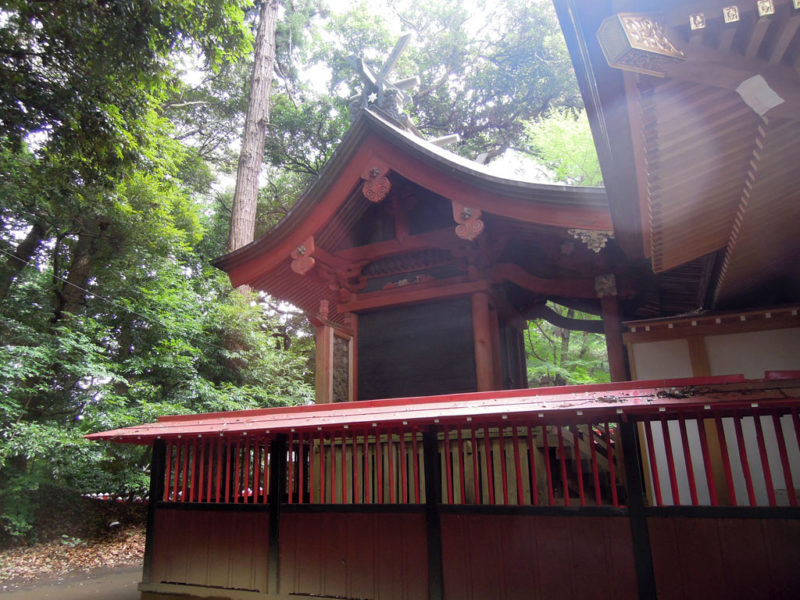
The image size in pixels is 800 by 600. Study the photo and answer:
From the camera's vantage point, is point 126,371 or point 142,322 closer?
point 126,371

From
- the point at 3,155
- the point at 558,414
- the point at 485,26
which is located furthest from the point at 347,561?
the point at 485,26

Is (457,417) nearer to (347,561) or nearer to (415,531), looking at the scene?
(415,531)

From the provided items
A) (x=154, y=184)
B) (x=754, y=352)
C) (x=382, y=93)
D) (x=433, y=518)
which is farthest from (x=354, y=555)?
(x=154, y=184)

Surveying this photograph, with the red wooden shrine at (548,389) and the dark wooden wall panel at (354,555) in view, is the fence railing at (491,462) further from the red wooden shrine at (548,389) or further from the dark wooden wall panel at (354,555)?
the dark wooden wall panel at (354,555)

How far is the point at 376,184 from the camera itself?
20.0ft

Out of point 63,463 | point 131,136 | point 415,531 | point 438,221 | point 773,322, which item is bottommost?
point 415,531

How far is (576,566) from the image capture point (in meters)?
3.91

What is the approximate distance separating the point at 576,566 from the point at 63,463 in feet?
31.4

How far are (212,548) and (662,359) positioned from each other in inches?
233

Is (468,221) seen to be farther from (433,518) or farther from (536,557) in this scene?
(536,557)

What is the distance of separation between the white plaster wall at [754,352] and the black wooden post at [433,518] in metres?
3.85

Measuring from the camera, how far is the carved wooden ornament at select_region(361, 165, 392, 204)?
6.07 meters

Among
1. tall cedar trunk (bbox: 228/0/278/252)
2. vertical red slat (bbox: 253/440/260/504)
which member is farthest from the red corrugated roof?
tall cedar trunk (bbox: 228/0/278/252)

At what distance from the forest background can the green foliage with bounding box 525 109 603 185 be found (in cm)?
8
